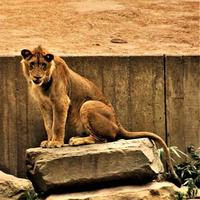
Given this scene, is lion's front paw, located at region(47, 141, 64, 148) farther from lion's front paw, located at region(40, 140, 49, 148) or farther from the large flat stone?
the large flat stone

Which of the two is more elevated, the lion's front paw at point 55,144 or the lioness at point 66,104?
the lioness at point 66,104

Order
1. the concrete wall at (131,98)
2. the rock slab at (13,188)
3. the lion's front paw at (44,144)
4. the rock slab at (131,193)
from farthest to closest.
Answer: the concrete wall at (131,98)
the lion's front paw at (44,144)
the rock slab at (13,188)
the rock slab at (131,193)

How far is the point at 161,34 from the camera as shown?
16.6 meters

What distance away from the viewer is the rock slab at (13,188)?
12.0 metres

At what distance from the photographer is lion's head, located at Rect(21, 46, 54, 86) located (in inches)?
461

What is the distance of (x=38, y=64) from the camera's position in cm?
1176

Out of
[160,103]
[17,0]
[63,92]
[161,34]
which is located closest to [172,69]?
[160,103]

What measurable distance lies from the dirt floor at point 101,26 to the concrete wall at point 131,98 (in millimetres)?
1254

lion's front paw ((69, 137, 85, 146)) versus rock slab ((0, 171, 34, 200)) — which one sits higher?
lion's front paw ((69, 137, 85, 146))

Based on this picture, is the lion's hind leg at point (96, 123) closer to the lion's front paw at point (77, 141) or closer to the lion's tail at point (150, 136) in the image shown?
the lion's front paw at point (77, 141)

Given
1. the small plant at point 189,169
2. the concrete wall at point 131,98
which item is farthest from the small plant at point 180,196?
the concrete wall at point 131,98

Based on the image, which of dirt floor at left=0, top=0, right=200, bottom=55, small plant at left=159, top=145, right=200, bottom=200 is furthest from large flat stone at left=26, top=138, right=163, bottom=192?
dirt floor at left=0, top=0, right=200, bottom=55

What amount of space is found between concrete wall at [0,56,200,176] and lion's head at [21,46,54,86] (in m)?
1.28

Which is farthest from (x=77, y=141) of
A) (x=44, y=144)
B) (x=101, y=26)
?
(x=101, y=26)
